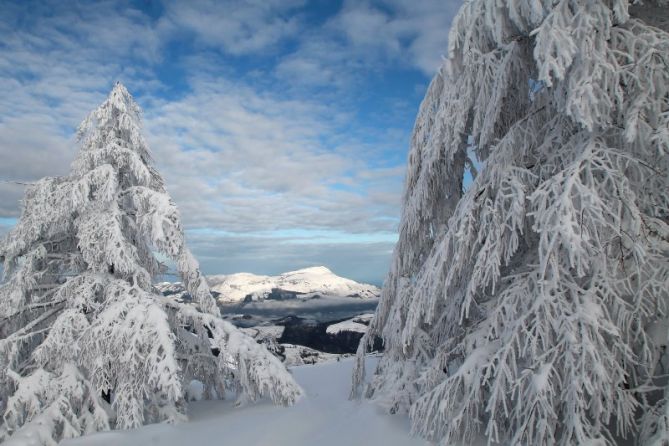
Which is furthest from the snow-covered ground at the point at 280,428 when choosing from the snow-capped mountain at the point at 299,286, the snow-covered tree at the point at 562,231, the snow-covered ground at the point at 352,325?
the snow-capped mountain at the point at 299,286

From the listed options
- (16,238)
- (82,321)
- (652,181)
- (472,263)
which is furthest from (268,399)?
(652,181)

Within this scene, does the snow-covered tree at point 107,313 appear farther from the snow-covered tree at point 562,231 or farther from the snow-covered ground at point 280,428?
the snow-covered tree at point 562,231

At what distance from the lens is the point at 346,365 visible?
14.3 metres

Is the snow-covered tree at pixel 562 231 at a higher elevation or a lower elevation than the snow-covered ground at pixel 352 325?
higher

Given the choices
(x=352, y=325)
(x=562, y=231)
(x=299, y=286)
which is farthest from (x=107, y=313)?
(x=299, y=286)

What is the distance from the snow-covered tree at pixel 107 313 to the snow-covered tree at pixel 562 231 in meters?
4.49

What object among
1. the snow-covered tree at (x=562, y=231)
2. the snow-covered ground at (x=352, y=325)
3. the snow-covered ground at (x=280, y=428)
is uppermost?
the snow-covered tree at (x=562, y=231)

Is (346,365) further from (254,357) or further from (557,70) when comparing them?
(557,70)

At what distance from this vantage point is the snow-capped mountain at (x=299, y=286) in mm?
45675

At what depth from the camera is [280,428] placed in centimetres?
625

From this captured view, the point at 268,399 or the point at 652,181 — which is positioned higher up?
the point at 652,181

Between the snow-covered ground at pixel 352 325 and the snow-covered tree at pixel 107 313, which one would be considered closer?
the snow-covered tree at pixel 107 313

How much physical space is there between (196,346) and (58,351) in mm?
2677

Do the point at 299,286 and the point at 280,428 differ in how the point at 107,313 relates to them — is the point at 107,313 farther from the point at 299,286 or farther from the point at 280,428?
the point at 299,286
